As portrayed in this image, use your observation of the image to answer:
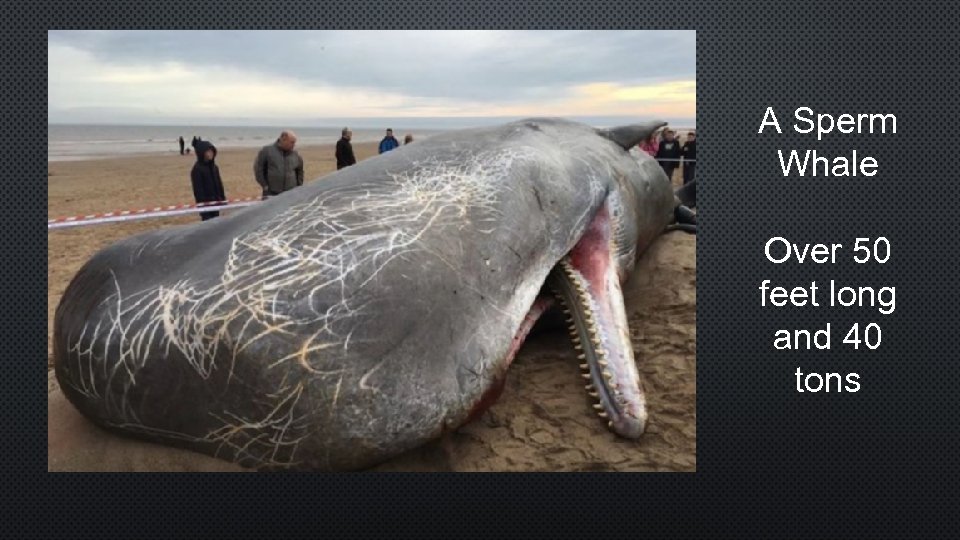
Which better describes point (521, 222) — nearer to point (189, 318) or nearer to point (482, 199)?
point (482, 199)

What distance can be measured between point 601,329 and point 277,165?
17.0 feet

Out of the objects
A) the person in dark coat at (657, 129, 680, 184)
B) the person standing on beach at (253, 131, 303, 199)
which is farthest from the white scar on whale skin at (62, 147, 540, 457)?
the person in dark coat at (657, 129, 680, 184)

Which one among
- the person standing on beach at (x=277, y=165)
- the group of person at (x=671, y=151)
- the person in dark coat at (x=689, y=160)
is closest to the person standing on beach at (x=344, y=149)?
the person standing on beach at (x=277, y=165)

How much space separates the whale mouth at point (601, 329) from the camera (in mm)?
3715

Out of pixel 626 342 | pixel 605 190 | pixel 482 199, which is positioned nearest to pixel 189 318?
pixel 482 199

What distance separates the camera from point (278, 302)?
304 centimetres

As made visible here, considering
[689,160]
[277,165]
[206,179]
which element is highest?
[689,160]

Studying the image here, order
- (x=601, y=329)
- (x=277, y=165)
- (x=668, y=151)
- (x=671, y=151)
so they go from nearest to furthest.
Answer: (x=601, y=329), (x=277, y=165), (x=668, y=151), (x=671, y=151)

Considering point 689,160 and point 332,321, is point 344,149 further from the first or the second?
point 332,321

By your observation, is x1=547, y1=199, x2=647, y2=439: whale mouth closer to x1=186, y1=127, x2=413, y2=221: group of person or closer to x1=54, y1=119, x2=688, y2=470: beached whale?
x1=54, y1=119, x2=688, y2=470: beached whale

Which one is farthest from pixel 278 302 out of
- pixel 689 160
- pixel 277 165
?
pixel 689 160

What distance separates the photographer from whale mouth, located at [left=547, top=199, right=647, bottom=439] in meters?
3.71

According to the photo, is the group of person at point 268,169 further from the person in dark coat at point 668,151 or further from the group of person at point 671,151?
the group of person at point 671,151

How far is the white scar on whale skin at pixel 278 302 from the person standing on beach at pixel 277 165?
4451 millimetres
